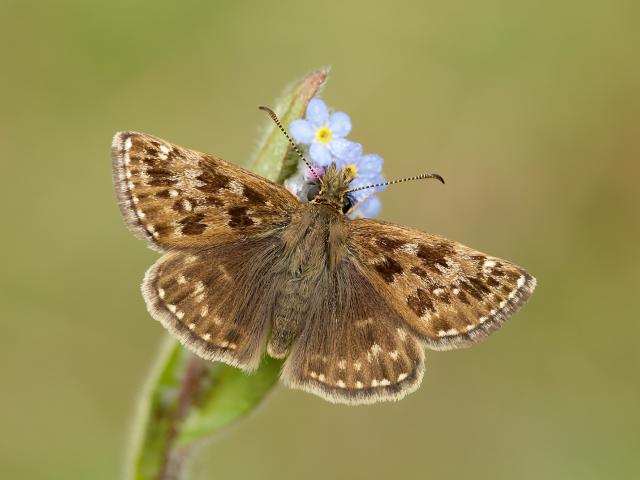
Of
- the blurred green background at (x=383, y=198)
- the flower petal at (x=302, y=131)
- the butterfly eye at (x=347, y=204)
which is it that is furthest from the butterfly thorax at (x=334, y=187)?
the blurred green background at (x=383, y=198)

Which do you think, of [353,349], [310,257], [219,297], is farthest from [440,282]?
[219,297]

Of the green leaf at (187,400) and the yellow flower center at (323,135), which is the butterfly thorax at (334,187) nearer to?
the yellow flower center at (323,135)

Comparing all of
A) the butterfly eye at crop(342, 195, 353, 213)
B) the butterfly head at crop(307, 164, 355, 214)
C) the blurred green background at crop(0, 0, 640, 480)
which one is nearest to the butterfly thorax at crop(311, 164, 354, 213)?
the butterfly head at crop(307, 164, 355, 214)

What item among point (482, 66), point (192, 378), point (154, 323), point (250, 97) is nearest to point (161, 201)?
point (192, 378)

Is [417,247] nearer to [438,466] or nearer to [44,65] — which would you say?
[438,466]

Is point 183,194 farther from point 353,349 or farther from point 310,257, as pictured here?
point 353,349

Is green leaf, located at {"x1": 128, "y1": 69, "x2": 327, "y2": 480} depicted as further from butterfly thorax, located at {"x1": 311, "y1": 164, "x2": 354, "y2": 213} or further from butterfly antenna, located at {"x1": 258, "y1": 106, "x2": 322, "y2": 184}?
butterfly thorax, located at {"x1": 311, "y1": 164, "x2": 354, "y2": 213}
